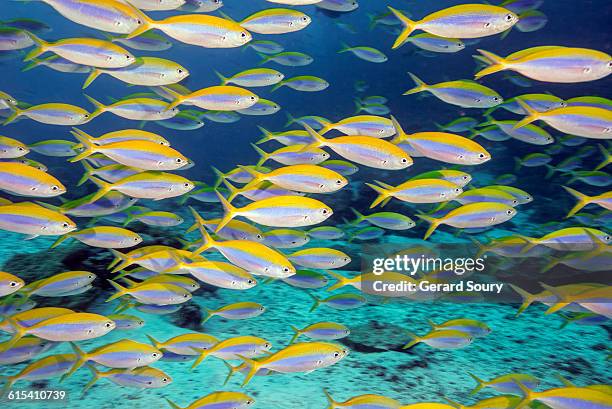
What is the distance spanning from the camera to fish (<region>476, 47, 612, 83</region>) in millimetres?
3062

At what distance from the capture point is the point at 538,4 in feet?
16.5

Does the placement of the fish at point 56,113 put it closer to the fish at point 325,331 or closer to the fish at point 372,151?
the fish at point 372,151

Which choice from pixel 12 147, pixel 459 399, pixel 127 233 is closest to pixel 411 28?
pixel 127 233

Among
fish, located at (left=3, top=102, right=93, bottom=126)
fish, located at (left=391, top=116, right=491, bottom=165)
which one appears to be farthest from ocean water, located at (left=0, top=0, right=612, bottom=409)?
fish, located at (left=391, top=116, right=491, bottom=165)

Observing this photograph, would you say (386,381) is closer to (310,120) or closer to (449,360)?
(449,360)

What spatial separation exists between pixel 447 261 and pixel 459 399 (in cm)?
198

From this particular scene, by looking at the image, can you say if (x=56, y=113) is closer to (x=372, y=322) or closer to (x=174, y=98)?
(x=174, y=98)

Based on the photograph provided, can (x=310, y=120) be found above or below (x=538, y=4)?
below

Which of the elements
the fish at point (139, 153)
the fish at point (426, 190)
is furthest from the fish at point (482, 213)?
the fish at point (139, 153)
